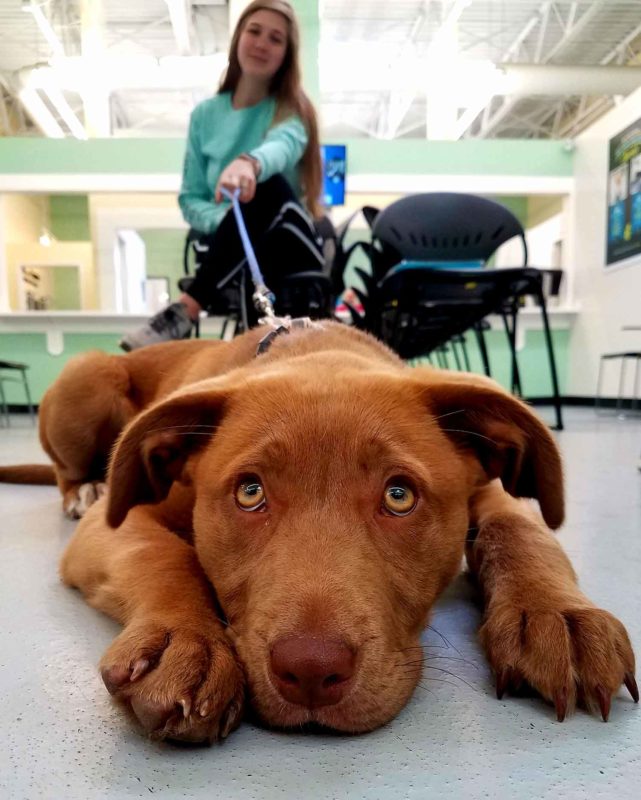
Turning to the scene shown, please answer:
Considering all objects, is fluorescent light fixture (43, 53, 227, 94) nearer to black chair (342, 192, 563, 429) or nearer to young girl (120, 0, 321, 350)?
black chair (342, 192, 563, 429)

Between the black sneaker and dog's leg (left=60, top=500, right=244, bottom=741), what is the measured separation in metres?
2.54

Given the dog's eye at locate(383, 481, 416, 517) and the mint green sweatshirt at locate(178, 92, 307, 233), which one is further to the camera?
the mint green sweatshirt at locate(178, 92, 307, 233)

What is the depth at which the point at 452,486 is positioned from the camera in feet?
4.32

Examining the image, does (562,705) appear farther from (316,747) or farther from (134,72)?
(134,72)

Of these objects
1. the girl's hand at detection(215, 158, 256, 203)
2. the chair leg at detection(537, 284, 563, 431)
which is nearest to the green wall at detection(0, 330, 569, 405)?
the chair leg at detection(537, 284, 563, 431)

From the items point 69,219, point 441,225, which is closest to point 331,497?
point 441,225

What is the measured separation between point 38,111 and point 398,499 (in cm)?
1303

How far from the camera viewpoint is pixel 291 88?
3.95 metres

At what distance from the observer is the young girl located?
141 inches

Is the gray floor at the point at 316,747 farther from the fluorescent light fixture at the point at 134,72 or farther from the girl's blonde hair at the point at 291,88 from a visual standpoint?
the fluorescent light fixture at the point at 134,72

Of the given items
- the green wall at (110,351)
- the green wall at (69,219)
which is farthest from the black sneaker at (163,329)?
the green wall at (69,219)

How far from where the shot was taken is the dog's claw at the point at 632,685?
114 centimetres

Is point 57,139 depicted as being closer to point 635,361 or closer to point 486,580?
point 635,361

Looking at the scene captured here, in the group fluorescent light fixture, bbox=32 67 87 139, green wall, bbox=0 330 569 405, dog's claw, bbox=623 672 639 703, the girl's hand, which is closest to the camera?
dog's claw, bbox=623 672 639 703
